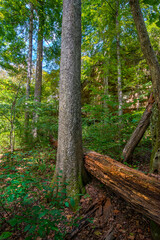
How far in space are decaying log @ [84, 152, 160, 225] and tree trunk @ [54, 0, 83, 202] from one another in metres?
0.54

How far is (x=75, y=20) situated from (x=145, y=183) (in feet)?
12.0

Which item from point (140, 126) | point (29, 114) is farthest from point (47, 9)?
point (140, 126)

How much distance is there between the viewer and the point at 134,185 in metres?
1.92

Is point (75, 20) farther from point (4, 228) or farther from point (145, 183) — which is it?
point (4, 228)

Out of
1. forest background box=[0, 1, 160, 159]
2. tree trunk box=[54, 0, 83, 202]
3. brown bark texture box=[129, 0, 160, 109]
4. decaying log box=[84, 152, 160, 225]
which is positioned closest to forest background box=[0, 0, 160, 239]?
forest background box=[0, 1, 160, 159]

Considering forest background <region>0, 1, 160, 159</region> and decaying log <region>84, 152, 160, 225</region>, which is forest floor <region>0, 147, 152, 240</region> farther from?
forest background <region>0, 1, 160, 159</region>

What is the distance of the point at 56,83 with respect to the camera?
1002 cm

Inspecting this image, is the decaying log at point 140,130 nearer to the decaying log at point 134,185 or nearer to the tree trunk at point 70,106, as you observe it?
the decaying log at point 134,185

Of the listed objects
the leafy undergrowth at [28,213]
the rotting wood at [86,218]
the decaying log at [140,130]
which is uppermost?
→ the decaying log at [140,130]

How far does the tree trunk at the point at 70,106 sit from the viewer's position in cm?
267

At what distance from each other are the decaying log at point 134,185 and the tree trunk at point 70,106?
1.76ft

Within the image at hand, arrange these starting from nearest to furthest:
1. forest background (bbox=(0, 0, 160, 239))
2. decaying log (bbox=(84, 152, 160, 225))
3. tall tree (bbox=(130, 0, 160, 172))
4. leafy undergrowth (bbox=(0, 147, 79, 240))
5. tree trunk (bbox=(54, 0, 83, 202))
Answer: leafy undergrowth (bbox=(0, 147, 79, 240))
decaying log (bbox=(84, 152, 160, 225))
tall tree (bbox=(130, 0, 160, 172))
tree trunk (bbox=(54, 0, 83, 202))
forest background (bbox=(0, 0, 160, 239))

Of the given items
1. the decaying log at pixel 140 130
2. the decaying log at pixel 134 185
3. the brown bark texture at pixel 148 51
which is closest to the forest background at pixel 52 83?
the decaying log at pixel 140 130

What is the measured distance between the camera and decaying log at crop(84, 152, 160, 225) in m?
1.68
